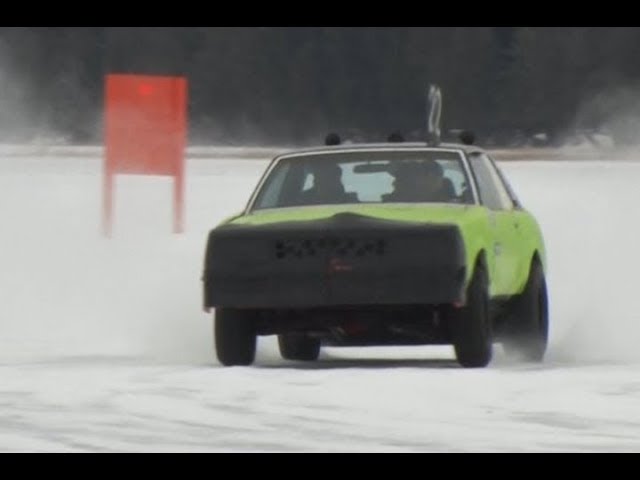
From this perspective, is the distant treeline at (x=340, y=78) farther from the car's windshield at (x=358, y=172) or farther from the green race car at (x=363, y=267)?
the green race car at (x=363, y=267)

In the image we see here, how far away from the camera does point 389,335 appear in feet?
48.5

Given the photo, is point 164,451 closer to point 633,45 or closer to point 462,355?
point 462,355

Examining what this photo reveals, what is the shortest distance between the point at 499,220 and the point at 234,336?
202 cm

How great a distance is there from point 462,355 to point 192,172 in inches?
652

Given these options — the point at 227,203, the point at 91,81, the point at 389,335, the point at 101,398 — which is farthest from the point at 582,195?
the point at 101,398

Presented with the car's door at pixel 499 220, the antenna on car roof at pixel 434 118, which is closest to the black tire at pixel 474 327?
the car's door at pixel 499 220

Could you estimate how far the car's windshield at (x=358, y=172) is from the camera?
15.4 m

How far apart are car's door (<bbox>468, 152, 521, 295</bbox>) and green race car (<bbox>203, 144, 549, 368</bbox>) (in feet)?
0.10

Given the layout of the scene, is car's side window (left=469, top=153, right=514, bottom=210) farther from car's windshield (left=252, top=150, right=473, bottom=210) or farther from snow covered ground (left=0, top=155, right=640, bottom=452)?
snow covered ground (left=0, top=155, right=640, bottom=452)

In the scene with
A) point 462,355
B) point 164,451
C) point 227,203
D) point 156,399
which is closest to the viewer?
point 164,451

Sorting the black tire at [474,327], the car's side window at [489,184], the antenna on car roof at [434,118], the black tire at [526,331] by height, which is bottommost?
the black tire at [526,331]

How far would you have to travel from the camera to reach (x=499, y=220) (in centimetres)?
1556

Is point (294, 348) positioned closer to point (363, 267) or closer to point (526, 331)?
point (526, 331)

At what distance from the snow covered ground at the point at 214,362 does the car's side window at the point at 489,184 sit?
1.04 m
